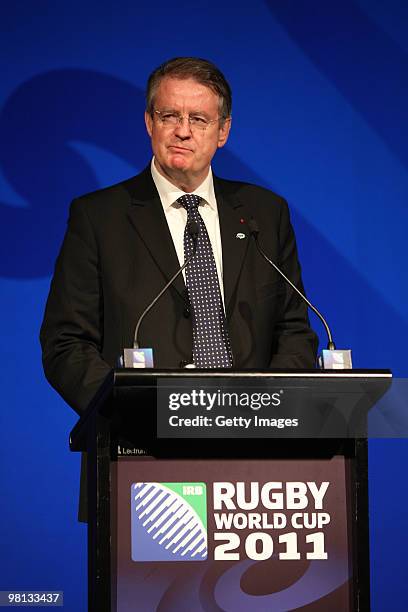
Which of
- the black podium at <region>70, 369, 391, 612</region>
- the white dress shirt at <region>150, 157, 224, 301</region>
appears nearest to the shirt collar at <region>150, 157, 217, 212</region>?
the white dress shirt at <region>150, 157, 224, 301</region>

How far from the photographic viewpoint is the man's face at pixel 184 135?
2.90m

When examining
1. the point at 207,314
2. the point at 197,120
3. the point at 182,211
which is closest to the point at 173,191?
the point at 182,211

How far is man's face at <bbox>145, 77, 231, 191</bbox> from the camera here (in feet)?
9.53

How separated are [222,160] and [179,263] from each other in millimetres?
1273

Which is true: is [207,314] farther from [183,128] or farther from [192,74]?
[192,74]

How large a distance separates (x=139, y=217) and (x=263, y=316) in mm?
390

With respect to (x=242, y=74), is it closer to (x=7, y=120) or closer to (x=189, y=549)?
(x=7, y=120)

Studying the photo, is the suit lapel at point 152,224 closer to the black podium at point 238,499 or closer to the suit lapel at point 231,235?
the suit lapel at point 231,235

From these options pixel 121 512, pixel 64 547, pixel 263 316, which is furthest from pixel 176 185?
pixel 64 547

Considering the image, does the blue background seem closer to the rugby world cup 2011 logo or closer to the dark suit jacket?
the dark suit jacket

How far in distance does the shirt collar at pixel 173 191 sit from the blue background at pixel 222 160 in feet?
3.16

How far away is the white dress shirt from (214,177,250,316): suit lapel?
0.02 m

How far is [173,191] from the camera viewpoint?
2.94 metres

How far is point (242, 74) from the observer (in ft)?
13.2
